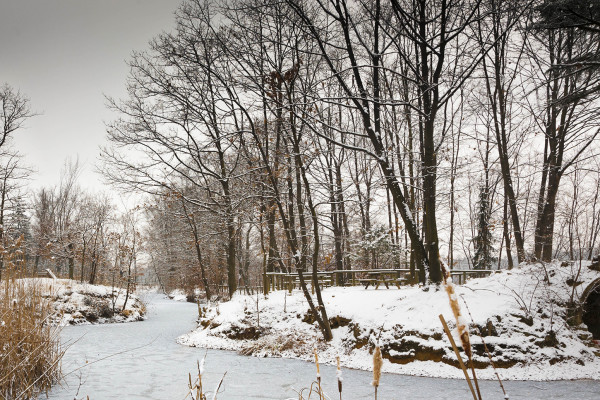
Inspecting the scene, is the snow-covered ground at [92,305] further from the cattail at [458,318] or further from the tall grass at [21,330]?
the cattail at [458,318]

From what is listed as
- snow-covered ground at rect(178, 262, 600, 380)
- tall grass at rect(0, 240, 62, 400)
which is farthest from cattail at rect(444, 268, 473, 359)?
snow-covered ground at rect(178, 262, 600, 380)

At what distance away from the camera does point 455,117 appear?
53.9 feet

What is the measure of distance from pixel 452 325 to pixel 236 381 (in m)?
4.46

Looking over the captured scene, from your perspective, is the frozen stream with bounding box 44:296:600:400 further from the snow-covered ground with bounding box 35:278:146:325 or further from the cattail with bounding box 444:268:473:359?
the snow-covered ground with bounding box 35:278:146:325

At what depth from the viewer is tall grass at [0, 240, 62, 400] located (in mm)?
4125

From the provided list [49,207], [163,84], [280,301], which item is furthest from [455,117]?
[49,207]

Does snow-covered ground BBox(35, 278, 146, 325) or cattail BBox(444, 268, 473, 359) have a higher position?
cattail BBox(444, 268, 473, 359)

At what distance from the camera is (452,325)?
25.8ft

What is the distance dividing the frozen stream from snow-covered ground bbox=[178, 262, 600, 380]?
0.46m

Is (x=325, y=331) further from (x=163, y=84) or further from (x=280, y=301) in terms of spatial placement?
(x=163, y=84)

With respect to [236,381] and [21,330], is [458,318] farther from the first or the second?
[236,381]

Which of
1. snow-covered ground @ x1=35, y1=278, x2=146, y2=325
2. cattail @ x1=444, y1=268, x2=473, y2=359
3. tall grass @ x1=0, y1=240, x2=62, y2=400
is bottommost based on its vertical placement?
snow-covered ground @ x1=35, y1=278, x2=146, y2=325

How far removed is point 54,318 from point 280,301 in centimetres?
724

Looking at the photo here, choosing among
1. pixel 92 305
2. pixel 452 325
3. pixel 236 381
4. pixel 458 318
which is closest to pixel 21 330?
pixel 236 381
